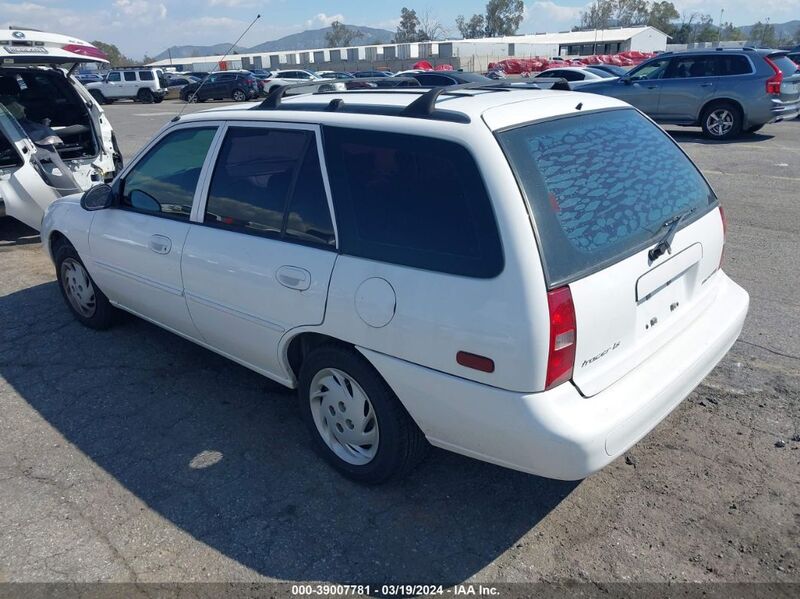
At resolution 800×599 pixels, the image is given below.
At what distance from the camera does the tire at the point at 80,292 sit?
16.0 ft

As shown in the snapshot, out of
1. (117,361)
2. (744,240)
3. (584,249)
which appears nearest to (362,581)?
(584,249)

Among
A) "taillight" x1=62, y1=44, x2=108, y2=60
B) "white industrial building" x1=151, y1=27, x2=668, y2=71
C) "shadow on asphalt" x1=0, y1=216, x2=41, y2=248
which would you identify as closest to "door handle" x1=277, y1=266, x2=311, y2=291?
"taillight" x1=62, y1=44, x2=108, y2=60

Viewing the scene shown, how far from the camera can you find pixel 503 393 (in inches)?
96.7

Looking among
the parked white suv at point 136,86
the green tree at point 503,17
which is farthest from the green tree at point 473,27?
the parked white suv at point 136,86

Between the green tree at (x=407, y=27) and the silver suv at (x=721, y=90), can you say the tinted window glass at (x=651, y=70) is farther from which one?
the green tree at (x=407, y=27)

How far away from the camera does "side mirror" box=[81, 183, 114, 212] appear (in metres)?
4.37

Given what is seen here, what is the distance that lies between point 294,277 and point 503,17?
132933 mm

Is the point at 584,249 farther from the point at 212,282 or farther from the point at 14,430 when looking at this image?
the point at 14,430

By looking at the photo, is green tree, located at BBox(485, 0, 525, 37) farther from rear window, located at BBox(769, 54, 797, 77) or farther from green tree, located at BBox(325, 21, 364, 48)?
rear window, located at BBox(769, 54, 797, 77)

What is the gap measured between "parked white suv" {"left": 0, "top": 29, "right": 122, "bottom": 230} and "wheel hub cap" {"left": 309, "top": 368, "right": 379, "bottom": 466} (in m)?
5.41

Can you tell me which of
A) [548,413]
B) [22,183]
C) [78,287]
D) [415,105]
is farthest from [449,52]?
[548,413]

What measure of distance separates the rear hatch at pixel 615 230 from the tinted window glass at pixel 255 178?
3.88ft

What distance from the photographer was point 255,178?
3436 mm

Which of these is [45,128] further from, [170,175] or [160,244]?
[160,244]
